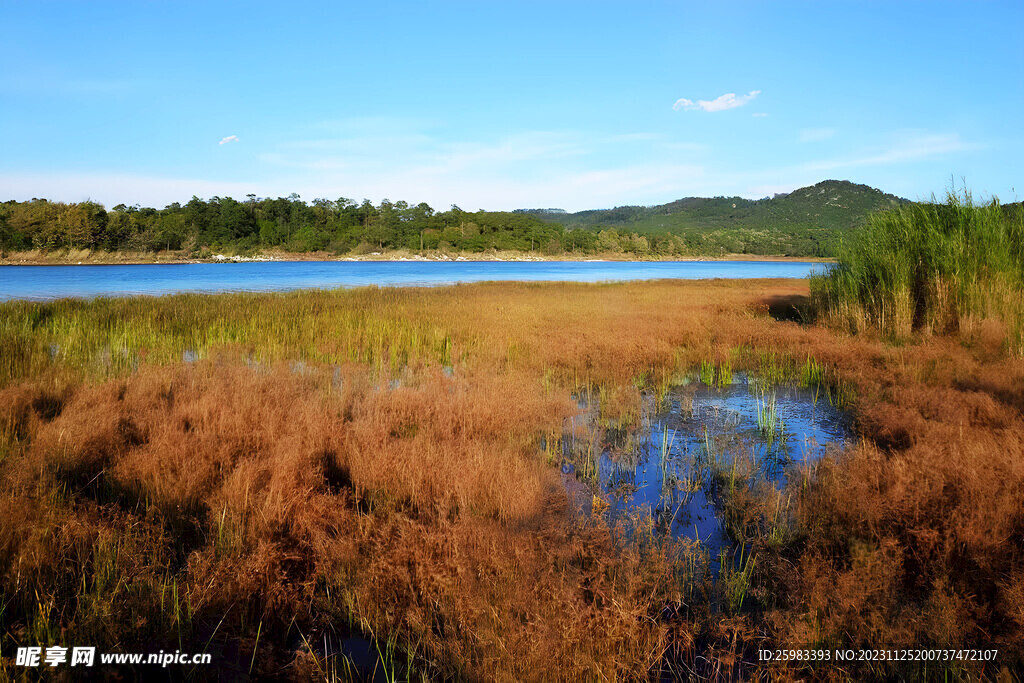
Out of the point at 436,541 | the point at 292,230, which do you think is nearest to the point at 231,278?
the point at 436,541

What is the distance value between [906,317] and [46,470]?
14.0m

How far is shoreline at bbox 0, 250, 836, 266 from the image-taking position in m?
70.0

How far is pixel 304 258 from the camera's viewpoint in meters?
109

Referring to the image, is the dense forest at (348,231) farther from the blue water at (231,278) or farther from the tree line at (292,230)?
the blue water at (231,278)

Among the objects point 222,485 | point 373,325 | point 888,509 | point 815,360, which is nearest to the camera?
point 888,509

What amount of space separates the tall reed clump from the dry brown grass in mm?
4517

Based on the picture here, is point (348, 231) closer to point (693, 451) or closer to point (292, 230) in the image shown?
point (292, 230)

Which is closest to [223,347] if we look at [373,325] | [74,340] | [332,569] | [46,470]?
[74,340]

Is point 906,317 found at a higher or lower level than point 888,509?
higher

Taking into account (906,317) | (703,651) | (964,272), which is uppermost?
(964,272)

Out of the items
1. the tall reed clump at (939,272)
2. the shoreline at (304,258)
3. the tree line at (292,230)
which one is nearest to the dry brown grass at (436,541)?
the tall reed clump at (939,272)

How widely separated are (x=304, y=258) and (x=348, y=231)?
18.0 metres

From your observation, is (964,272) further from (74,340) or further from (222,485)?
(74,340)

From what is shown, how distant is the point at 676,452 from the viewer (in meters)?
6.00
